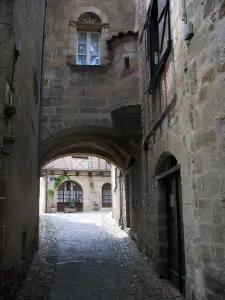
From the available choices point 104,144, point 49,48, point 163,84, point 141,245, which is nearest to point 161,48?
point 163,84

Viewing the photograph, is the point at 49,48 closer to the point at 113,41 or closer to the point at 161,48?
the point at 113,41

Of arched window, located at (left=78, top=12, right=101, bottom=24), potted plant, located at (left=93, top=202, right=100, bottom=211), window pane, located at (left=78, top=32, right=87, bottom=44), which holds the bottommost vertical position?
potted plant, located at (left=93, top=202, right=100, bottom=211)

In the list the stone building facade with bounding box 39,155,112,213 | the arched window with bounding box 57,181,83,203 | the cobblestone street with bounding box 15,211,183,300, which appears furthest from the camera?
the arched window with bounding box 57,181,83,203

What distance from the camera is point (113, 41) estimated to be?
25.1ft

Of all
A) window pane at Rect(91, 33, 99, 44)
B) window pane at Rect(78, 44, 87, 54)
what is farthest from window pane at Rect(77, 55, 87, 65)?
window pane at Rect(91, 33, 99, 44)

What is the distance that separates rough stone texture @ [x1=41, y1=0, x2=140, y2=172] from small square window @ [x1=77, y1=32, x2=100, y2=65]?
0.78 feet

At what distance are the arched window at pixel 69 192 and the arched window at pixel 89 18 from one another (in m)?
18.7

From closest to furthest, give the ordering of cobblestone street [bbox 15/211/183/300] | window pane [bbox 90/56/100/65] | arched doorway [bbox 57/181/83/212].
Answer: cobblestone street [bbox 15/211/183/300] < window pane [bbox 90/56/100/65] < arched doorway [bbox 57/181/83/212]

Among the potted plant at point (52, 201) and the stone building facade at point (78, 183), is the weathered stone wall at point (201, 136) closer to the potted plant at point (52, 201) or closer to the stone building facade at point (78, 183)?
the potted plant at point (52, 201)

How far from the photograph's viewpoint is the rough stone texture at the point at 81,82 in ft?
24.5

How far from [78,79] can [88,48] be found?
42.8 inches

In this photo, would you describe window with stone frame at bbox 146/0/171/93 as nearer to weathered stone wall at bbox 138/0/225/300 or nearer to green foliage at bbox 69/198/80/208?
weathered stone wall at bbox 138/0/225/300

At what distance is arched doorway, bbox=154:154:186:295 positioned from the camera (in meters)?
4.66

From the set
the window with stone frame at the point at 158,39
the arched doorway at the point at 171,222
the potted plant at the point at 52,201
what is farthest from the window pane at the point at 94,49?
the potted plant at the point at 52,201
